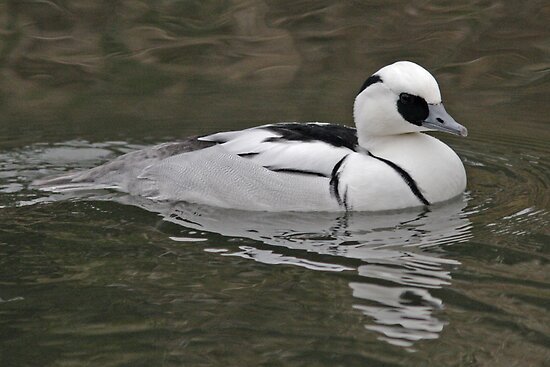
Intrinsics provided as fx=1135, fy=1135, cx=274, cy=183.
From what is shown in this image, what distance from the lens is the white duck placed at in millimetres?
8562

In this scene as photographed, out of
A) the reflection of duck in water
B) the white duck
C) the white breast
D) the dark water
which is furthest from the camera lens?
the white breast

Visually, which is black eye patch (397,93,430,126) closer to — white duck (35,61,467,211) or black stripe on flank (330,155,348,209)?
white duck (35,61,467,211)

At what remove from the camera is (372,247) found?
7.83 metres

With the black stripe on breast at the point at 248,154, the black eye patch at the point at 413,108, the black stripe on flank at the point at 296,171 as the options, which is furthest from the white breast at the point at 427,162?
the black stripe on breast at the point at 248,154

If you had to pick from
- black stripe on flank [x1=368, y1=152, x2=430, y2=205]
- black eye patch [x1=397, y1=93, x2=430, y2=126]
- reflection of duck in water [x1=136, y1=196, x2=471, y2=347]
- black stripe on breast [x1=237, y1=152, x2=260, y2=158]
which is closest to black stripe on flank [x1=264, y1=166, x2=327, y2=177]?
black stripe on breast [x1=237, y1=152, x2=260, y2=158]

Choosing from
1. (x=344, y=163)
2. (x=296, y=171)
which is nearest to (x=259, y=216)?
(x=296, y=171)

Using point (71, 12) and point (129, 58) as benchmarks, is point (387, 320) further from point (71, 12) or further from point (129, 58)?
point (71, 12)

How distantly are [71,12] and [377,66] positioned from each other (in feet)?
14.1

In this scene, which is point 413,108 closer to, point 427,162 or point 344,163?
point 427,162

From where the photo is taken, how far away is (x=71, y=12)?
1476 centimetres

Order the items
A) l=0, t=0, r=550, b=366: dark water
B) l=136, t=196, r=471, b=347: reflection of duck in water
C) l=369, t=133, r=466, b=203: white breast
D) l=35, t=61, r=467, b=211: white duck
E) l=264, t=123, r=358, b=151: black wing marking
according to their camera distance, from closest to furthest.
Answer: l=0, t=0, r=550, b=366: dark water < l=136, t=196, r=471, b=347: reflection of duck in water < l=35, t=61, r=467, b=211: white duck < l=369, t=133, r=466, b=203: white breast < l=264, t=123, r=358, b=151: black wing marking

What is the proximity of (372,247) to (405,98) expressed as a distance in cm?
138

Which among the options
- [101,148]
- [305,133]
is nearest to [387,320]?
[305,133]

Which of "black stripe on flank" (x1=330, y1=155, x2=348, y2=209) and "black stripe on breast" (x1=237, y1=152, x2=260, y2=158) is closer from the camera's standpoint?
"black stripe on flank" (x1=330, y1=155, x2=348, y2=209)
